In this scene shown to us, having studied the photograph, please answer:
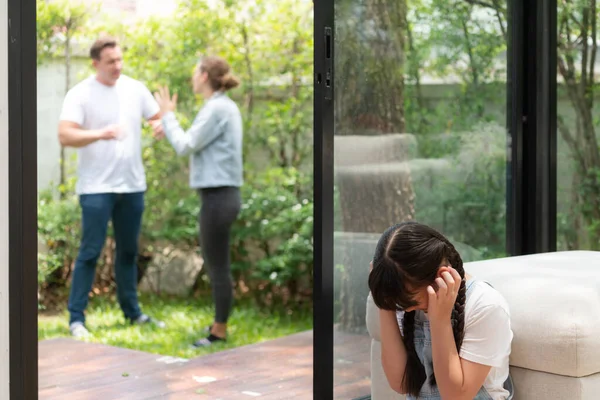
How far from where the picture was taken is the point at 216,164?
4449 mm

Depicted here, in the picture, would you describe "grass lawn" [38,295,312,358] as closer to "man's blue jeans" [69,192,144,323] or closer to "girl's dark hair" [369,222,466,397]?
"man's blue jeans" [69,192,144,323]

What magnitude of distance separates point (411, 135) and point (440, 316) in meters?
1.45

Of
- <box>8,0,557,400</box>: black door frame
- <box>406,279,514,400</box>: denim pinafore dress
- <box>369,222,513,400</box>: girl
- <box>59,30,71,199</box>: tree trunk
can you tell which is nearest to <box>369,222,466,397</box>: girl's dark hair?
<box>369,222,513,400</box>: girl

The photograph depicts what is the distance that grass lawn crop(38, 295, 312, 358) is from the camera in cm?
466

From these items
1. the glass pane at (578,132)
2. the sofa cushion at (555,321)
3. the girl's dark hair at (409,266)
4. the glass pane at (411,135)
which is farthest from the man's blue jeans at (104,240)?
the girl's dark hair at (409,266)

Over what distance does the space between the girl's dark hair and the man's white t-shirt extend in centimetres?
292

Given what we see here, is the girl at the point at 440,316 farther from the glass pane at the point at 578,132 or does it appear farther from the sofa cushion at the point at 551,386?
the glass pane at the point at 578,132

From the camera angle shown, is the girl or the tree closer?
the girl

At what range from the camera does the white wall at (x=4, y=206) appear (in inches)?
91.1

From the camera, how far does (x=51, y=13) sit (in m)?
5.35

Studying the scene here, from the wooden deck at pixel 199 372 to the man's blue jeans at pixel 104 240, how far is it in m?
0.28

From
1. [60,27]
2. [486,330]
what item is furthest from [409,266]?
[60,27]

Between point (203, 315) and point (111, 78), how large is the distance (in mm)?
1550

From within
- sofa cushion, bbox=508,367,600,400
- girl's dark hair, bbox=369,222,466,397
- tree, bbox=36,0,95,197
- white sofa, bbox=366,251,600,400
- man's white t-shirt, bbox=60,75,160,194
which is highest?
tree, bbox=36,0,95,197
